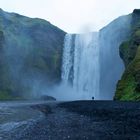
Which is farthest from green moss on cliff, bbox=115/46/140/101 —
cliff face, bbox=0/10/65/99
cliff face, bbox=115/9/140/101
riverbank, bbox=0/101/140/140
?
cliff face, bbox=0/10/65/99

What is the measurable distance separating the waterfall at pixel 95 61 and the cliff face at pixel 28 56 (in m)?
5.67

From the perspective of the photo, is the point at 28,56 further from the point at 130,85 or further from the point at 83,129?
the point at 83,129

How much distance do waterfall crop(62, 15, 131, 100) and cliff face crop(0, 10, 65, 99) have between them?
5.67 m

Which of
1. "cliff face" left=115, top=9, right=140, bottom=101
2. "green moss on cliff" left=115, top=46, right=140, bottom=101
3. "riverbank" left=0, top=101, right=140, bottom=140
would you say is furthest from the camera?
"cliff face" left=115, top=9, right=140, bottom=101

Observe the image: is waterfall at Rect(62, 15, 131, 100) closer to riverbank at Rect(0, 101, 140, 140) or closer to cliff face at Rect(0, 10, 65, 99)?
cliff face at Rect(0, 10, 65, 99)

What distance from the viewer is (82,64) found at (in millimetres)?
138625

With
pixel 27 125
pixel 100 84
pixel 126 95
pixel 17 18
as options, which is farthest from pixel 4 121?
pixel 17 18

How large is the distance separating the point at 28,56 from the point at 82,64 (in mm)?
22434

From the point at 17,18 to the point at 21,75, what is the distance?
3936 centimetres

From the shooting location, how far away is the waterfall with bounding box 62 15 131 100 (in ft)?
425

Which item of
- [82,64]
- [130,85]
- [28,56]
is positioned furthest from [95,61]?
[130,85]

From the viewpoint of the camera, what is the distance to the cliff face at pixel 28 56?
132512mm

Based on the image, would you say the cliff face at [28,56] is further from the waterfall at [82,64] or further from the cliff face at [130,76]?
the cliff face at [130,76]

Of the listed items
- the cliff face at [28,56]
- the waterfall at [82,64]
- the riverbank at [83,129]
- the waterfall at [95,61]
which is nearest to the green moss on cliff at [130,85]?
the riverbank at [83,129]
